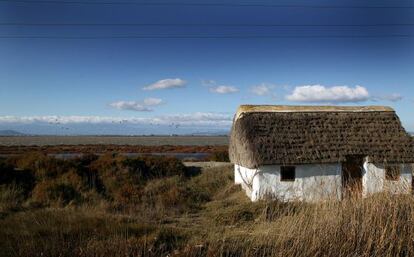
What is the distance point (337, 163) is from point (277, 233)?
9.55 meters

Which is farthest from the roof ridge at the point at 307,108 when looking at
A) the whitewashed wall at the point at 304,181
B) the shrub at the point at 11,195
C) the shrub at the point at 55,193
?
the shrub at the point at 11,195

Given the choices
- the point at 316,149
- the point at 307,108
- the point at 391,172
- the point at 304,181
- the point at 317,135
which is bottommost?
the point at 304,181

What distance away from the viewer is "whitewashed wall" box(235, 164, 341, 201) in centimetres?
1477

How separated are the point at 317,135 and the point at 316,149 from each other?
2.71 feet

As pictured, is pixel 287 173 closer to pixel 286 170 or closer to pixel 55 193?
pixel 286 170

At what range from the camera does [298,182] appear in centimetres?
1498

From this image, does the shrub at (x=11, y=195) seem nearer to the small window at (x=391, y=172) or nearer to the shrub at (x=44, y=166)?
the shrub at (x=44, y=166)

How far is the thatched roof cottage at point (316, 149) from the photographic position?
14.9 m

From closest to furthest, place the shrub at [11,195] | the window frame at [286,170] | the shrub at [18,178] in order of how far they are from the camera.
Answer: the shrub at [11,195]
the window frame at [286,170]
the shrub at [18,178]

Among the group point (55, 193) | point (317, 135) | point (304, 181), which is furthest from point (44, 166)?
point (317, 135)

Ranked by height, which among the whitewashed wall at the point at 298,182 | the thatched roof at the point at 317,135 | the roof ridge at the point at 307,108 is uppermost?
the roof ridge at the point at 307,108

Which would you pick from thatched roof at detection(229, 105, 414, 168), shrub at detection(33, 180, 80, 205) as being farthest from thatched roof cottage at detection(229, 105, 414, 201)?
shrub at detection(33, 180, 80, 205)

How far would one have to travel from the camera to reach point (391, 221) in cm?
621

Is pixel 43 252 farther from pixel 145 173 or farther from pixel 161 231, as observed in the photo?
pixel 145 173
